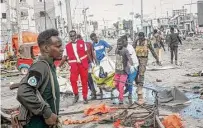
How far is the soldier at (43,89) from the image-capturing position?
11.8 feet

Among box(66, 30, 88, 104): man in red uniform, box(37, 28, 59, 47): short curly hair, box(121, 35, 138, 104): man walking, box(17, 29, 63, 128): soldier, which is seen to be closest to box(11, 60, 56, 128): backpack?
box(17, 29, 63, 128): soldier

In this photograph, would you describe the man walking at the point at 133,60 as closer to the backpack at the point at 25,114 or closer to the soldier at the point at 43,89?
the soldier at the point at 43,89

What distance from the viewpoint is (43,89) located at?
3.71 meters

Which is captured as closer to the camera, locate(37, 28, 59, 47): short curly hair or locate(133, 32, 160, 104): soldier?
locate(37, 28, 59, 47): short curly hair

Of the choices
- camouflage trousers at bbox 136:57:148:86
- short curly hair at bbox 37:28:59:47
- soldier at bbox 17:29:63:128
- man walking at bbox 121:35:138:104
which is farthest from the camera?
camouflage trousers at bbox 136:57:148:86

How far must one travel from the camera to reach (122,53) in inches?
399

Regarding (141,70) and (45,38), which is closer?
(45,38)

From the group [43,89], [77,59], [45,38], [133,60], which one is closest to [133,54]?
[133,60]

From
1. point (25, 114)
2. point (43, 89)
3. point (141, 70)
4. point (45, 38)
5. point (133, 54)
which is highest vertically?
point (45, 38)

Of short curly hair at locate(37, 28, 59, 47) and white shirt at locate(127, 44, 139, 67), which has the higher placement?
short curly hair at locate(37, 28, 59, 47)

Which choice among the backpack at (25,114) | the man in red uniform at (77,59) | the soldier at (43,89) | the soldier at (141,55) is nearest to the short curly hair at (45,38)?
the soldier at (43,89)

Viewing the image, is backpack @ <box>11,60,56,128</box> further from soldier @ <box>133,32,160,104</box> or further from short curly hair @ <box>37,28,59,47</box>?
soldier @ <box>133,32,160,104</box>

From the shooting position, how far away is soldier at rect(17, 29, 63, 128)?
11.8 feet

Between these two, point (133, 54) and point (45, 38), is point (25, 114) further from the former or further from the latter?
point (133, 54)
